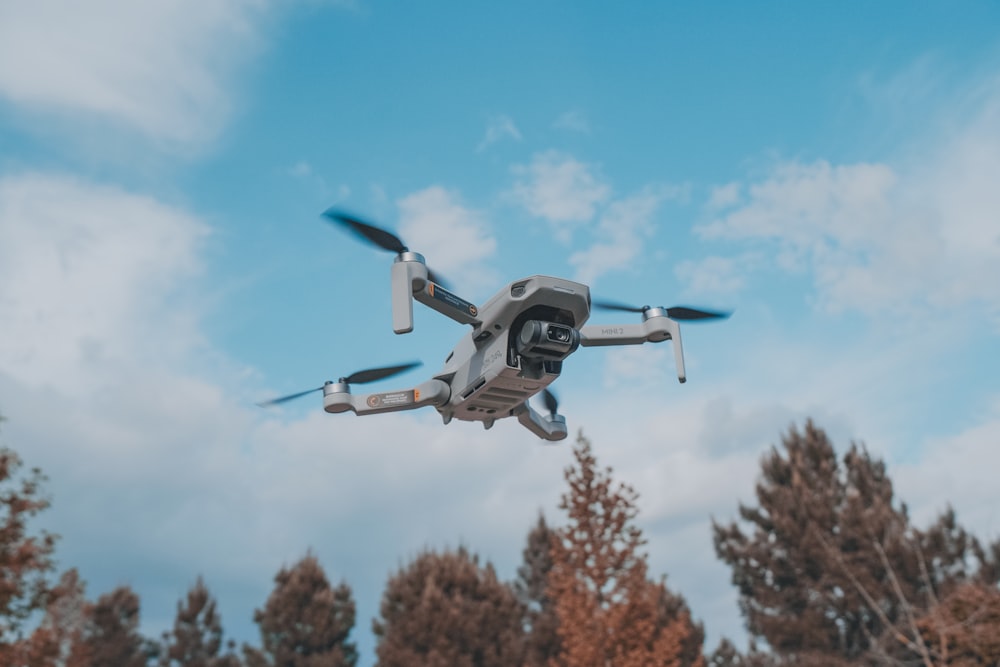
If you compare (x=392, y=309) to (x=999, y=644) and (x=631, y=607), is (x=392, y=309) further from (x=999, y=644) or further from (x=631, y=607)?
(x=999, y=644)

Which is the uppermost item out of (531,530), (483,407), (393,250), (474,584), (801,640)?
(531,530)

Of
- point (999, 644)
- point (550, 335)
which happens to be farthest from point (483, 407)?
point (999, 644)

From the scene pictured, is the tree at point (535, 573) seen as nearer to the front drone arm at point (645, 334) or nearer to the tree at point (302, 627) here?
the tree at point (302, 627)

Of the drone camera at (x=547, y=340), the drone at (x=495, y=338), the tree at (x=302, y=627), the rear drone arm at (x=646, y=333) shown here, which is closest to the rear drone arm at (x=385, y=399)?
the drone at (x=495, y=338)

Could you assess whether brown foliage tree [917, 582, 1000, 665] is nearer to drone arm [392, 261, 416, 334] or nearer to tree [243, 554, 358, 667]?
drone arm [392, 261, 416, 334]

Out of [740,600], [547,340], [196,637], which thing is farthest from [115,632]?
[547,340]

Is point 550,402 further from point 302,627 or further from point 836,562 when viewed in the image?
point 302,627
